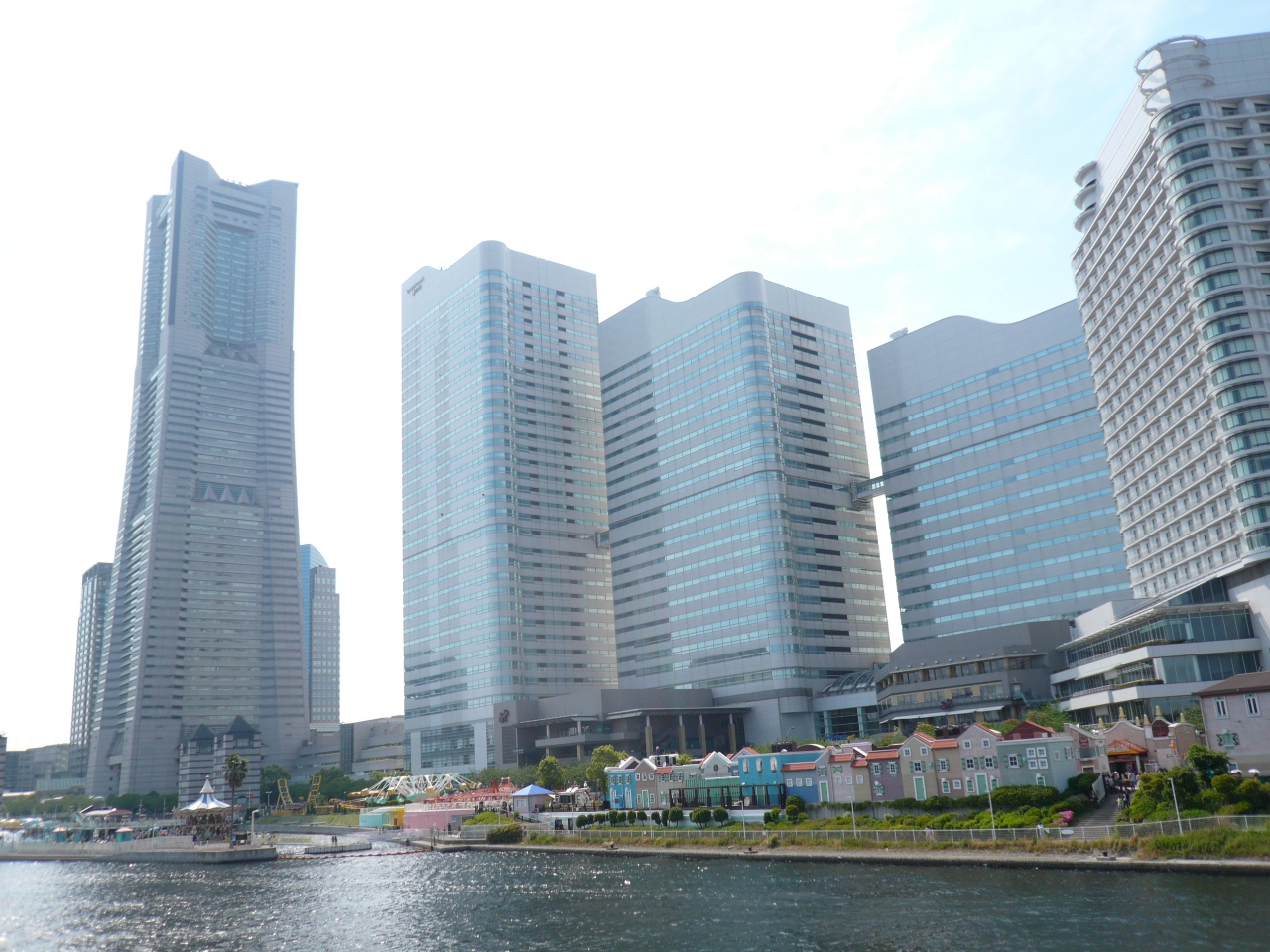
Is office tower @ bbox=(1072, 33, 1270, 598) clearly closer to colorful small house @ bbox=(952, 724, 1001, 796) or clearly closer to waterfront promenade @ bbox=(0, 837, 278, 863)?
colorful small house @ bbox=(952, 724, 1001, 796)

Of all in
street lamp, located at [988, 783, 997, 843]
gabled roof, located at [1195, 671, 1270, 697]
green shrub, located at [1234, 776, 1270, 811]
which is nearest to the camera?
green shrub, located at [1234, 776, 1270, 811]

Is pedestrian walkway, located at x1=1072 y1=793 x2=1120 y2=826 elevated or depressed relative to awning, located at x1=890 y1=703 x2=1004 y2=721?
depressed

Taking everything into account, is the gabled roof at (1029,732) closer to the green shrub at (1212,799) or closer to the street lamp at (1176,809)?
the street lamp at (1176,809)

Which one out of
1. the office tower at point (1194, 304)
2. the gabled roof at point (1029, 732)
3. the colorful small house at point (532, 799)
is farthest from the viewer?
the colorful small house at point (532, 799)

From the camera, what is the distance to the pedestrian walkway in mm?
84062

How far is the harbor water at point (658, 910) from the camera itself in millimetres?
57906

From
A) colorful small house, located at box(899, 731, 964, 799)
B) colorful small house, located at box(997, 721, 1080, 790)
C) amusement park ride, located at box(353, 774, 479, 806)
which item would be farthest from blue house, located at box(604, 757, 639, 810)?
amusement park ride, located at box(353, 774, 479, 806)

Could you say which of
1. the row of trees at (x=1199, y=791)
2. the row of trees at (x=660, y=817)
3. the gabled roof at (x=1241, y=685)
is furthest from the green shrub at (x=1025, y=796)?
the row of trees at (x=660, y=817)

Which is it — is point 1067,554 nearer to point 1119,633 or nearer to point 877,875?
point 1119,633

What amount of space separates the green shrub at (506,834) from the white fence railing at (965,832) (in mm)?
19396

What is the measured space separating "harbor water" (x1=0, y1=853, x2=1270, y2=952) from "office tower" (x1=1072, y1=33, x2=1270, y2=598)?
65.9 m

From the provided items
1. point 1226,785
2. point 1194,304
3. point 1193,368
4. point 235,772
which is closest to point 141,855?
point 235,772

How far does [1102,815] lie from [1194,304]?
6743cm

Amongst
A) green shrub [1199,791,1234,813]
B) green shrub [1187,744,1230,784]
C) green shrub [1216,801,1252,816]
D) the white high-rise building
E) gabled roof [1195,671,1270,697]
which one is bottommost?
green shrub [1216,801,1252,816]
